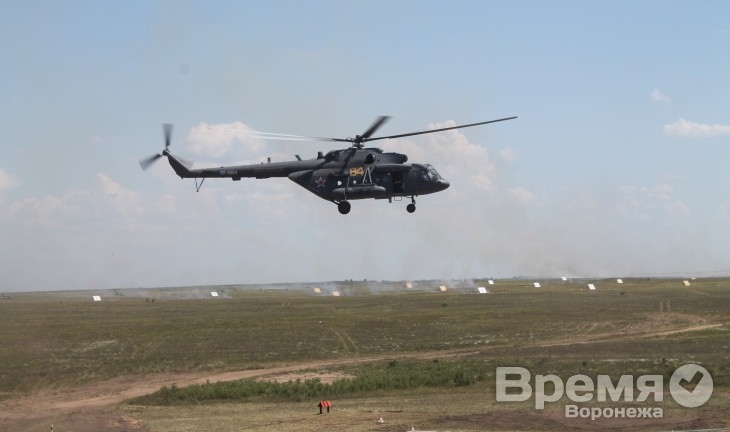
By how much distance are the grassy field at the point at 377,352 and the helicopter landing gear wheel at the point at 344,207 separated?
35.0 ft

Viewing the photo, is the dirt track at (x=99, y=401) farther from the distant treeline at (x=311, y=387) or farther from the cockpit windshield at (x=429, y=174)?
the cockpit windshield at (x=429, y=174)

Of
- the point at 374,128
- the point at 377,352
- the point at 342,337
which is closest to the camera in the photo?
the point at 374,128

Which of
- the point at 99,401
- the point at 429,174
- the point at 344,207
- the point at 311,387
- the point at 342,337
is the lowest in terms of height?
the point at 99,401

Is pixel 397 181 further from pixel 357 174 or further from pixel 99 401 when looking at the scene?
pixel 99 401

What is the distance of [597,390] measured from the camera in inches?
1839

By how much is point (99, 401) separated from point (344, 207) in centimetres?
2015

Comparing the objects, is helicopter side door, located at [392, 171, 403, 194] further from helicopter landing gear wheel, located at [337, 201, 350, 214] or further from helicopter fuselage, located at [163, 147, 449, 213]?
helicopter landing gear wheel, located at [337, 201, 350, 214]

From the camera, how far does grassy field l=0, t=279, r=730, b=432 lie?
40875 mm

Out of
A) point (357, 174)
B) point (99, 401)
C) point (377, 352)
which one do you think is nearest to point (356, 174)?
point (357, 174)

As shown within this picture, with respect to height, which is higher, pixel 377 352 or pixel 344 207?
pixel 344 207

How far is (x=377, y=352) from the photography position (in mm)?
68562

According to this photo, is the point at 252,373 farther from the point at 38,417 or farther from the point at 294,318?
the point at 294,318

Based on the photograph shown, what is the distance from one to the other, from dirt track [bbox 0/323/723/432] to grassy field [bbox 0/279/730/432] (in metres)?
0.48

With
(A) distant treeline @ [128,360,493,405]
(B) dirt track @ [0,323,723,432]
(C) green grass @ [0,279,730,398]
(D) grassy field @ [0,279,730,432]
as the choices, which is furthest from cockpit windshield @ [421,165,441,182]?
(B) dirt track @ [0,323,723,432]
